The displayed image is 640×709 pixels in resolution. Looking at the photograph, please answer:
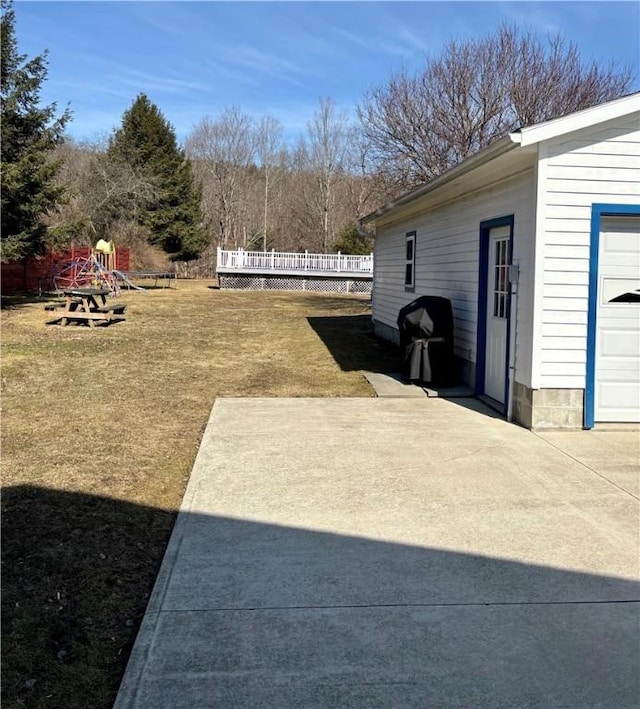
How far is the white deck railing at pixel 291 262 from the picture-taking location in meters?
32.3

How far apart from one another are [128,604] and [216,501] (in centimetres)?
142

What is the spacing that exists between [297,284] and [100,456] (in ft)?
92.6

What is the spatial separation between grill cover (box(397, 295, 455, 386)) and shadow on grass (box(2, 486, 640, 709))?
5.20 m

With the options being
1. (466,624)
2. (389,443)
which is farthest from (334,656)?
(389,443)

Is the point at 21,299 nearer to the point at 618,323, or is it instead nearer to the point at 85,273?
the point at 85,273

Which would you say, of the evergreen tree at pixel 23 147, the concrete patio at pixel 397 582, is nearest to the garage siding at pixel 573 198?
the concrete patio at pixel 397 582

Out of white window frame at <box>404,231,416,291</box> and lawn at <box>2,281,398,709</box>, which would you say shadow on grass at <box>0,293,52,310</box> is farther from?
white window frame at <box>404,231,416,291</box>

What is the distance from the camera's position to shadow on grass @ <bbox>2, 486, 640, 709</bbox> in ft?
8.32

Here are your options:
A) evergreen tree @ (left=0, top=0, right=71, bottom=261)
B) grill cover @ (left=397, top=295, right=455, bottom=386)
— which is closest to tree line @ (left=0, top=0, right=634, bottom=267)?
evergreen tree @ (left=0, top=0, right=71, bottom=261)

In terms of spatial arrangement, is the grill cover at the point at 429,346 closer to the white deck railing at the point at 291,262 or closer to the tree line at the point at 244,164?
the tree line at the point at 244,164

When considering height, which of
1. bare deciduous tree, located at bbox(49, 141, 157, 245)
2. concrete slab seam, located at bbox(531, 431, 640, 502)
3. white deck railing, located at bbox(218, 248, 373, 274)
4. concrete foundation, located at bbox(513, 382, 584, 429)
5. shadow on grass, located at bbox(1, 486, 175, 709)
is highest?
bare deciduous tree, located at bbox(49, 141, 157, 245)

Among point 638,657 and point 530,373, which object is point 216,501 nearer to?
point 638,657

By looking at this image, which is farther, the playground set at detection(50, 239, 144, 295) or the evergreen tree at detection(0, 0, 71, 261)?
the playground set at detection(50, 239, 144, 295)

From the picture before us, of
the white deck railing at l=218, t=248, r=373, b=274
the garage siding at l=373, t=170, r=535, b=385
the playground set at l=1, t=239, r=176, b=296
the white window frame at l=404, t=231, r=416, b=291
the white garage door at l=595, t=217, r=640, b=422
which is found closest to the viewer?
the white garage door at l=595, t=217, r=640, b=422
